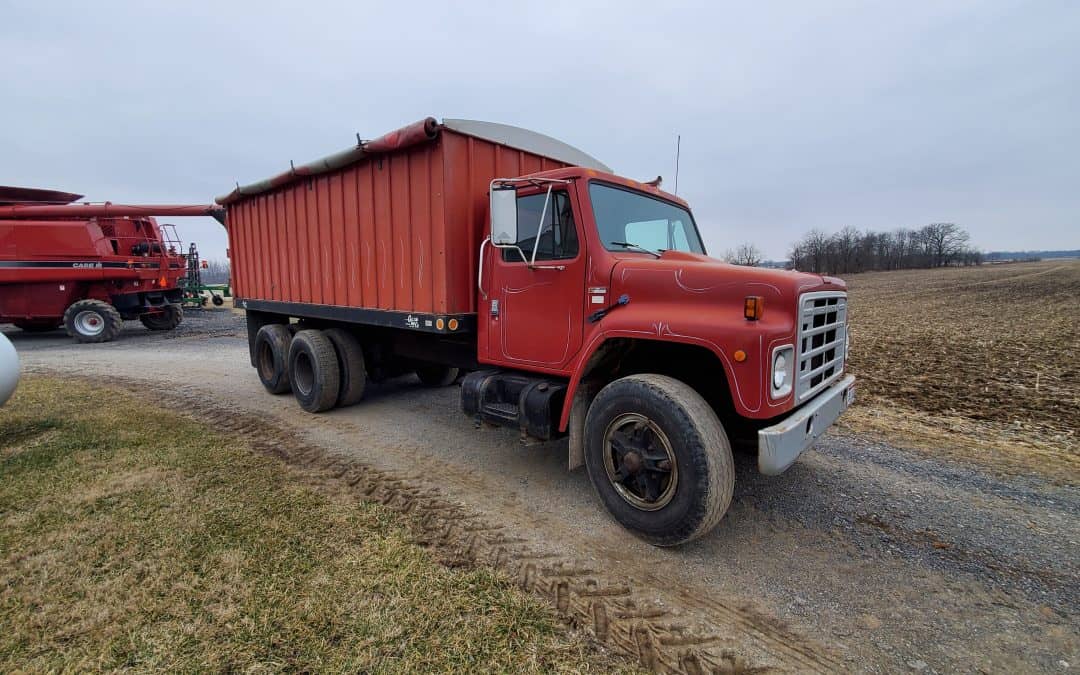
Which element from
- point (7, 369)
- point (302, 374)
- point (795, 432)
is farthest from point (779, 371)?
point (7, 369)

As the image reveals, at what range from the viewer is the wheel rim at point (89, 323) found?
1323cm

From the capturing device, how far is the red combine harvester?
42.1 feet

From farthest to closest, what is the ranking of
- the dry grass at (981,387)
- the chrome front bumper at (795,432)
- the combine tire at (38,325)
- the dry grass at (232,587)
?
the combine tire at (38,325) → the dry grass at (981,387) → the chrome front bumper at (795,432) → the dry grass at (232,587)

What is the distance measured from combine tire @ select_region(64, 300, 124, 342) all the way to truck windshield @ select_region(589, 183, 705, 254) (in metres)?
15.3

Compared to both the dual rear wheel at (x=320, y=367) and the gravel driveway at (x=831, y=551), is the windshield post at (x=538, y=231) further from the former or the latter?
the dual rear wheel at (x=320, y=367)

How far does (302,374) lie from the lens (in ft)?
21.1

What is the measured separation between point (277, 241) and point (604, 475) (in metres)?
5.64

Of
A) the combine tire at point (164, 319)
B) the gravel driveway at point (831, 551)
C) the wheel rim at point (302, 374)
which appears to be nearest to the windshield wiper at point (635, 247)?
the gravel driveway at point (831, 551)

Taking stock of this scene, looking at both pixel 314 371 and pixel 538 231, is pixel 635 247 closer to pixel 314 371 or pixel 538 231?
pixel 538 231

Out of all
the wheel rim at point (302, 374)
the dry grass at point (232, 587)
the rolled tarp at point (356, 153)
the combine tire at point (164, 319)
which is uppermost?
the rolled tarp at point (356, 153)

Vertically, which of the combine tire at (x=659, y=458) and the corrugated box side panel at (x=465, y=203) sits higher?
the corrugated box side panel at (x=465, y=203)

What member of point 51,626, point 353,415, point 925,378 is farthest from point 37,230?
point 925,378

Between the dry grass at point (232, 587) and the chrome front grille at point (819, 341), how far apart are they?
79.2 inches

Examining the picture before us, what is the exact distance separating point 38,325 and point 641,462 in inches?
789
